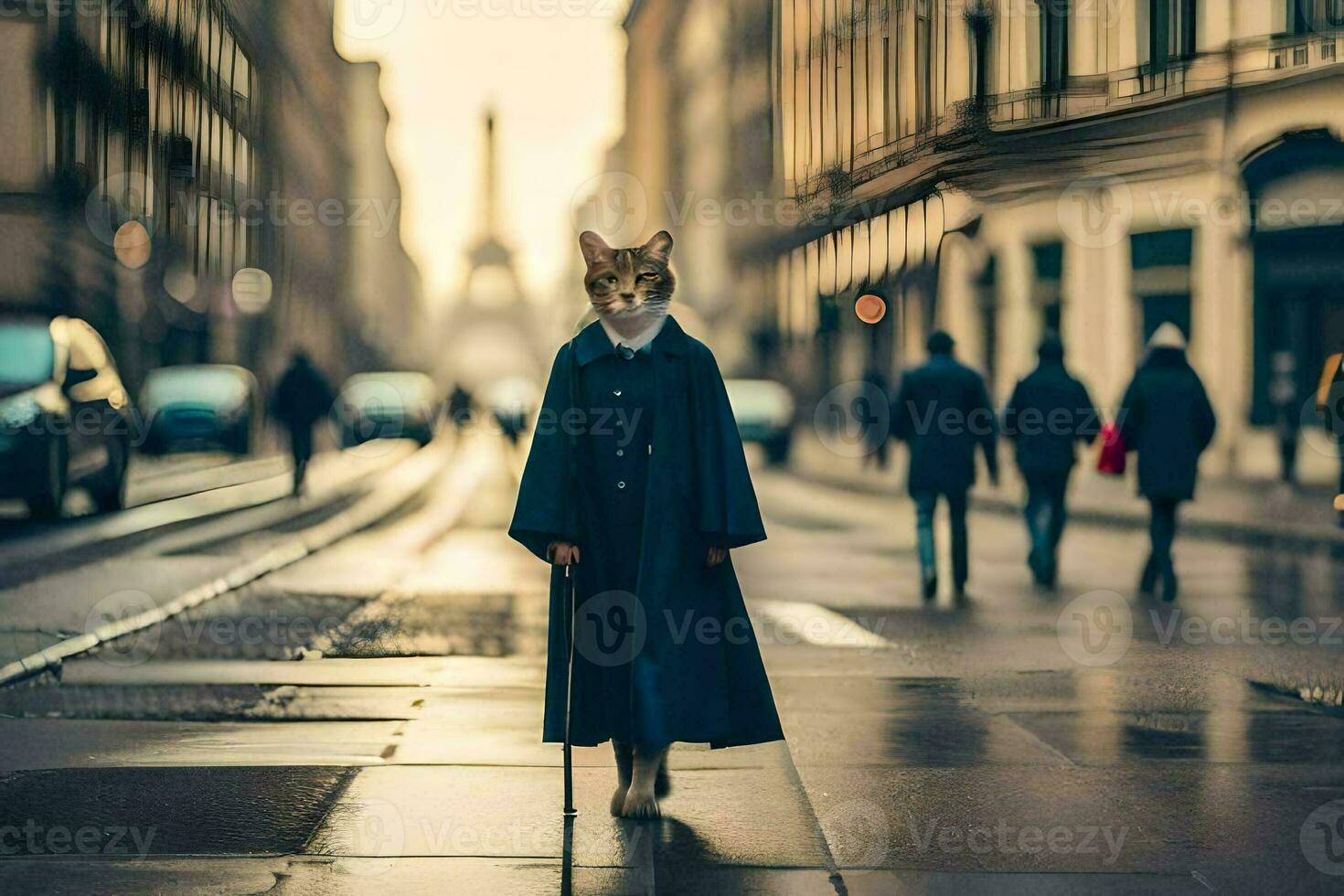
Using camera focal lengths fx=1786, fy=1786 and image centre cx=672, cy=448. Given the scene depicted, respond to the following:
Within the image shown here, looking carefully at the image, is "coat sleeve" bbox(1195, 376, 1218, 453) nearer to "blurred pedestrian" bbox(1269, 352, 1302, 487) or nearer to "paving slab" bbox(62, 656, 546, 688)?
"paving slab" bbox(62, 656, 546, 688)

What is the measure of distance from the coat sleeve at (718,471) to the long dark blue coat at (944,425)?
656 cm

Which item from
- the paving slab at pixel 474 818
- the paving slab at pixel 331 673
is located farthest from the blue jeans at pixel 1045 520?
the paving slab at pixel 474 818

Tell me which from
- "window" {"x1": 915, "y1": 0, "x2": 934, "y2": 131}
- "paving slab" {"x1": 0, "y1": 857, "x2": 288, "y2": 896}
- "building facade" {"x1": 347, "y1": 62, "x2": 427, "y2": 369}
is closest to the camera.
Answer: "paving slab" {"x1": 0, "y1": 857, "x2": 288, "y2": 896}

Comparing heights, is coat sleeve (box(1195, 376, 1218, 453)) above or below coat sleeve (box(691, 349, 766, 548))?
above

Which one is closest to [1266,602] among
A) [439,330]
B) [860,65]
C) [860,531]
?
[860,531]

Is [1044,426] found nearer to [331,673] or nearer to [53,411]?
[331,673]

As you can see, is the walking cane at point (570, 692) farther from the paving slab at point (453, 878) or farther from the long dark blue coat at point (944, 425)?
the long dark blue coat at point (944, 425)

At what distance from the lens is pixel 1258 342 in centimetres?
2528

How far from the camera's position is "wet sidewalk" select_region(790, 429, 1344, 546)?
1739 cm

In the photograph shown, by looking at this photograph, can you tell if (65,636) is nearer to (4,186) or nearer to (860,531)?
(860,531)

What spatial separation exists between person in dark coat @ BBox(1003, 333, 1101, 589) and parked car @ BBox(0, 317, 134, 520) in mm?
8271

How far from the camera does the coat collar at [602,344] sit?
218 inches

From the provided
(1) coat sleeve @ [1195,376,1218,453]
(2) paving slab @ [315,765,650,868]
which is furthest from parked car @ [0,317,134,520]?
(2) paving slab @ [315,765,650,868]

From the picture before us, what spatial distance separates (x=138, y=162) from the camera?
29031 mm
